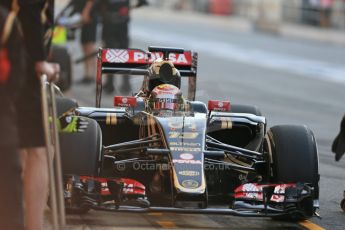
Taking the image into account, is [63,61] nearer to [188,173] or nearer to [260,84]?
[260,84]

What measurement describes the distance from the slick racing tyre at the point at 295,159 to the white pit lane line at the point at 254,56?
53.6ft

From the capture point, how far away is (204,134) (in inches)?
339

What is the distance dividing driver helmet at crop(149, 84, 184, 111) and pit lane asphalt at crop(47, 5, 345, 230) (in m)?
0.99

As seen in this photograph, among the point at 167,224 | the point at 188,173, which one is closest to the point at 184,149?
the point at 188,173

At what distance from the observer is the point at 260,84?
22.8 metres

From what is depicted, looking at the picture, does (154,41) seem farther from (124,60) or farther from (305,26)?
(124,60)

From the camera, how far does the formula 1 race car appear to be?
26.3 ft

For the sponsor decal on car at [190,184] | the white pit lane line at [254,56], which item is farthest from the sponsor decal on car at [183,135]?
the white pit lane line at [254,56]

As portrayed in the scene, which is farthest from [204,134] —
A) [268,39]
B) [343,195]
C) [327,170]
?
[268,39]

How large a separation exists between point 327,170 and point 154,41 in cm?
2305

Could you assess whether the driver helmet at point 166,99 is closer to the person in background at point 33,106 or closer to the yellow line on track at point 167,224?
the yellow line on track at point 167,224

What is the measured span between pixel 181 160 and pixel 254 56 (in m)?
22.9

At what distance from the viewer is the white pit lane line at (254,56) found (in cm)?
2703

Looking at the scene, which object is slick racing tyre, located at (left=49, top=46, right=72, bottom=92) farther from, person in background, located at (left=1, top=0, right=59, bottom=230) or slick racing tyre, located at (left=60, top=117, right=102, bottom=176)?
person in background, located at (left=1, top=0, right=59, bottom=230)
